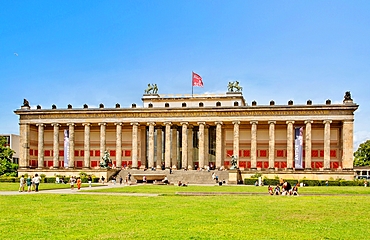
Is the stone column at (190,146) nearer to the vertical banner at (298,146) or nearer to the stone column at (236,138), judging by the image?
the stone column at (236,138)

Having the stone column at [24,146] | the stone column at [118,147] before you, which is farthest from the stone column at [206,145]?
the stone column at [24,146]

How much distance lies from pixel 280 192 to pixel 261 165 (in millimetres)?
40854

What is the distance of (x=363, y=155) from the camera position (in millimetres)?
106750

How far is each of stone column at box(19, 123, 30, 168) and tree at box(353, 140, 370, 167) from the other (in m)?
74.3

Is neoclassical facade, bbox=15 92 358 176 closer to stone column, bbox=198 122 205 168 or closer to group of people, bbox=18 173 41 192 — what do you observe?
stone column, bbox=198 122 205 168

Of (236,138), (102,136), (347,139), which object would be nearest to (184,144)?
(236,138)

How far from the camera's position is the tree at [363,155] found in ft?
340

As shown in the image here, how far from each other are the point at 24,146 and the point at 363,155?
76.8 metres

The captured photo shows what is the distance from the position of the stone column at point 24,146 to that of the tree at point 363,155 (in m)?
74.3

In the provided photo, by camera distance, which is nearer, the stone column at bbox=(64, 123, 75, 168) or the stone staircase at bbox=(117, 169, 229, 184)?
the stone staircase at bbox=(117, 169, 229, 184)

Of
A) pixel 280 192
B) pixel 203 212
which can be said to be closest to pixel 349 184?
pixel 280 192

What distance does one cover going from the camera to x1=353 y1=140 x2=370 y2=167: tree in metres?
104

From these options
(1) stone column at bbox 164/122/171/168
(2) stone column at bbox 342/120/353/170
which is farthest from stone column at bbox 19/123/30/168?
(2) stone column at bbox 342/120/353/170

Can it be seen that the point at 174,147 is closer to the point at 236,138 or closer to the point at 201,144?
the point at 201,144
